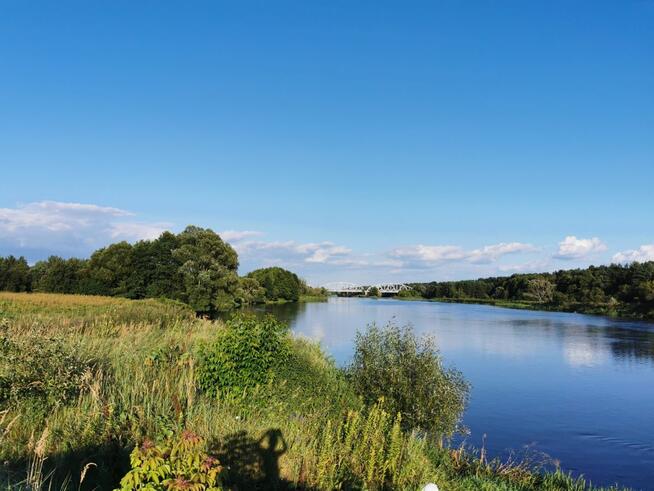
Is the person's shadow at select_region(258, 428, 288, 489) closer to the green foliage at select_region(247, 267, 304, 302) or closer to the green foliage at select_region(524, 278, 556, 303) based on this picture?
the green foliage at select_region(247, 267, 304, 302)

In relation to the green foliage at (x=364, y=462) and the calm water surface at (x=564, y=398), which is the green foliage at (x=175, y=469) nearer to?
the green foliage at (x=364, y=462)

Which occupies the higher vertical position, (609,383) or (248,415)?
(248,415)

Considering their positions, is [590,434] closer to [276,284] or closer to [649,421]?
[649,421]

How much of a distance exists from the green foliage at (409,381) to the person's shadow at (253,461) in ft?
31.1

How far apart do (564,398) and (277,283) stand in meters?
98.7

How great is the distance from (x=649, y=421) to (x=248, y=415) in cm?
2260

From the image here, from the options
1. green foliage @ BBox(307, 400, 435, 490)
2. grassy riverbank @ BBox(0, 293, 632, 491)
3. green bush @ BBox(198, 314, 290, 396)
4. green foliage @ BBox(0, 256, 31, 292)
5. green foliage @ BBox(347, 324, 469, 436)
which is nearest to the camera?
grassy riverbank @ BBox(0, 293, 632, 491)

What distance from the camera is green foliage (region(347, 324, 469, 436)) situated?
1848cm

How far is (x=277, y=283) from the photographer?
408 ft

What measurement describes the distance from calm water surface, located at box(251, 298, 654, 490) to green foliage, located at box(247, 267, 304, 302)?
6401 cm

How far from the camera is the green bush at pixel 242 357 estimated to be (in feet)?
41.9

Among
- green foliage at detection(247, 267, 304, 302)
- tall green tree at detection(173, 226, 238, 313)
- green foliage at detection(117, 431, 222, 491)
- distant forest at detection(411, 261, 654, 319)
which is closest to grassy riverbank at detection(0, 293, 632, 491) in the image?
green foliage at detection(117, 431, 222, 491)

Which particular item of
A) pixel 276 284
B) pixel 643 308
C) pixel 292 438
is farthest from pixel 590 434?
pixel 276 284

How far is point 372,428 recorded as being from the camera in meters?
10.2
